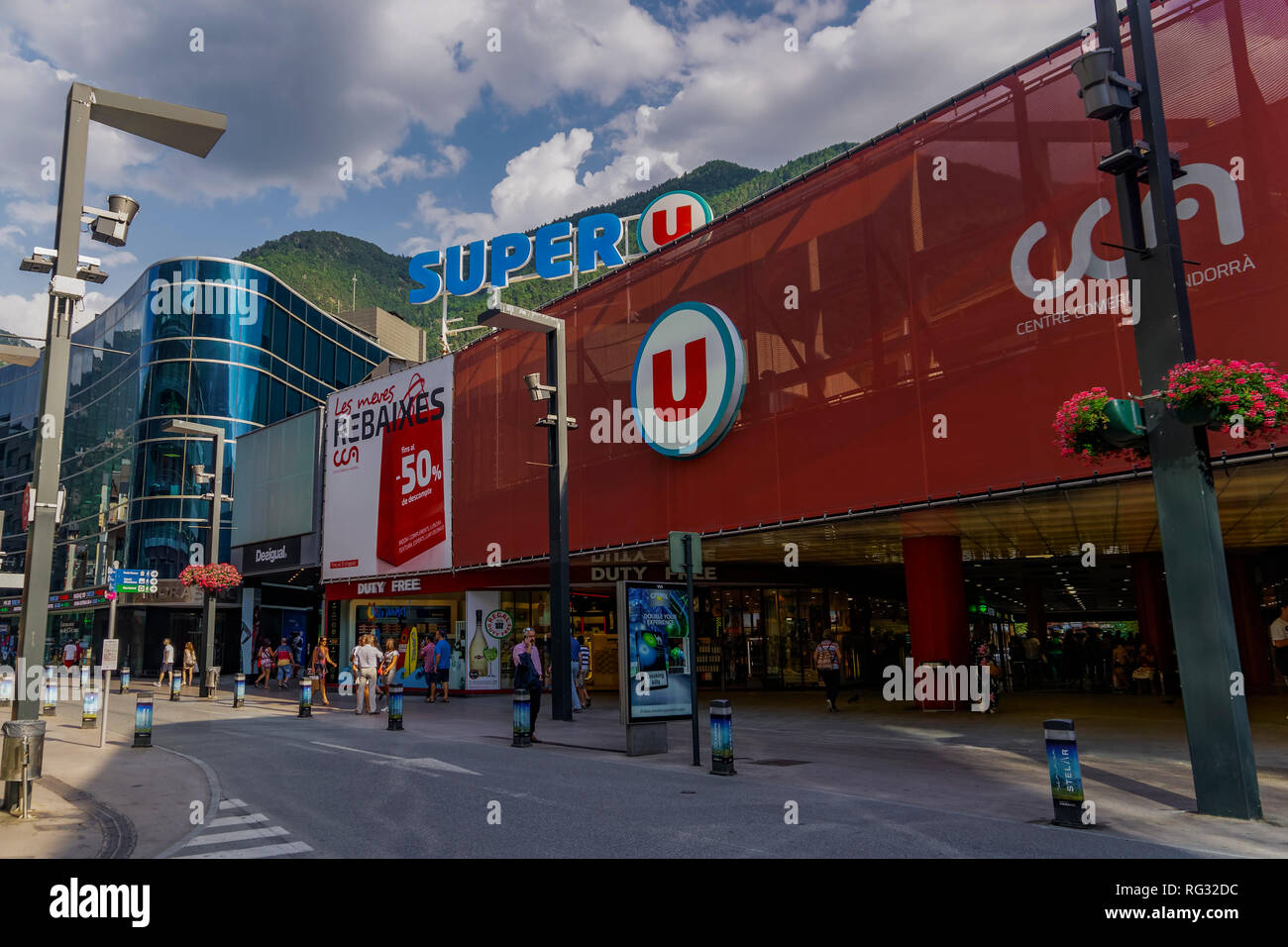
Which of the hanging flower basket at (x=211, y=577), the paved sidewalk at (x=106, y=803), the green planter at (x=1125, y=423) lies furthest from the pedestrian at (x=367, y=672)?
the green planter at (x=1125, y=423)

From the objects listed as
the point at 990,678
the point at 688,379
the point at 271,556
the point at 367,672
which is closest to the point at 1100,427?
the point at 990,678

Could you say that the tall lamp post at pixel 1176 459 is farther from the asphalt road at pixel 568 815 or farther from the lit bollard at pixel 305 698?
the lit bollard at pixel 305 698

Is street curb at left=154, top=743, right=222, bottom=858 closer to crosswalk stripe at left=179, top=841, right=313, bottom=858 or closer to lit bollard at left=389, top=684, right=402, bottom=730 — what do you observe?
crosswalk stripe at left=179, top=841, right=313, bottom=858

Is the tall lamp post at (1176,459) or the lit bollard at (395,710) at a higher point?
the tall lamp post at (1176,459)

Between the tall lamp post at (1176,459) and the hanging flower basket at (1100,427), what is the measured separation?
0.20 metres

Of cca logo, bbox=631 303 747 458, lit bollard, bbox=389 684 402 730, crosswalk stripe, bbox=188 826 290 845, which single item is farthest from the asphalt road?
cca logo, bbox=631 303 747 458

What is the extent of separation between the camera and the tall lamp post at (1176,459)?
27.8 ft

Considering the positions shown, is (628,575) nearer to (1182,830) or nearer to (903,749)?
(903,749)

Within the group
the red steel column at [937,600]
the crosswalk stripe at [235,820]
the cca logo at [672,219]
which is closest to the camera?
the crosswalk stripe at [235,820]

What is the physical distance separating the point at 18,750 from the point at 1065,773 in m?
10.4

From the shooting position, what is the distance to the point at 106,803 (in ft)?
33.1

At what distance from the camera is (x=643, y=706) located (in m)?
13.7
